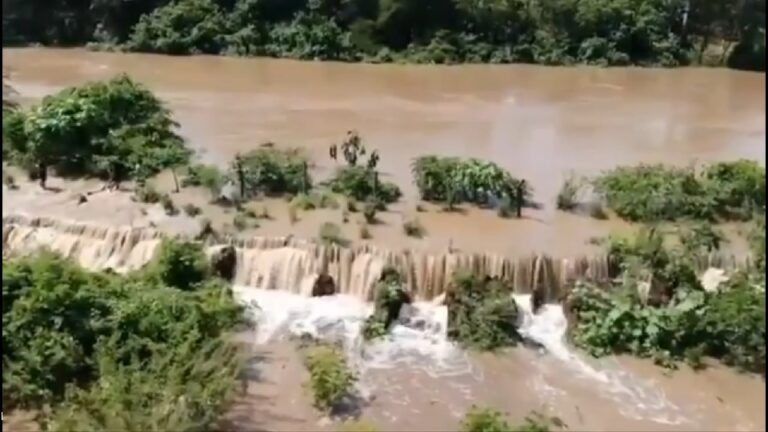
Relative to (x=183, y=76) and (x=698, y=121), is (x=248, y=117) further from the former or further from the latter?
(x=698, y=121)

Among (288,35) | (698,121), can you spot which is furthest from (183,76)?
(698,121)

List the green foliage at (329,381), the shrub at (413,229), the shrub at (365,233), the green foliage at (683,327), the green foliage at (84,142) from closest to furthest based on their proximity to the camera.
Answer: the green foliage at (329,381) < the green foliage at (683,327) < the shrub at (365,233) < the shrub at (413,229) < the green foliage at (84,142)

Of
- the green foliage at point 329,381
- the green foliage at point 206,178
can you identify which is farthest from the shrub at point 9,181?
the green foliage at point 329,381

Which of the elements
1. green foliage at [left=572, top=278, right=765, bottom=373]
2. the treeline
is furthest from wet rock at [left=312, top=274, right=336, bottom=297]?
the treeline

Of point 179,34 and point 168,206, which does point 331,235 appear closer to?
point 168,206

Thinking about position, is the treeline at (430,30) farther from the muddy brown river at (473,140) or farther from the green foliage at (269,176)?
the green foliage at (269,176)
